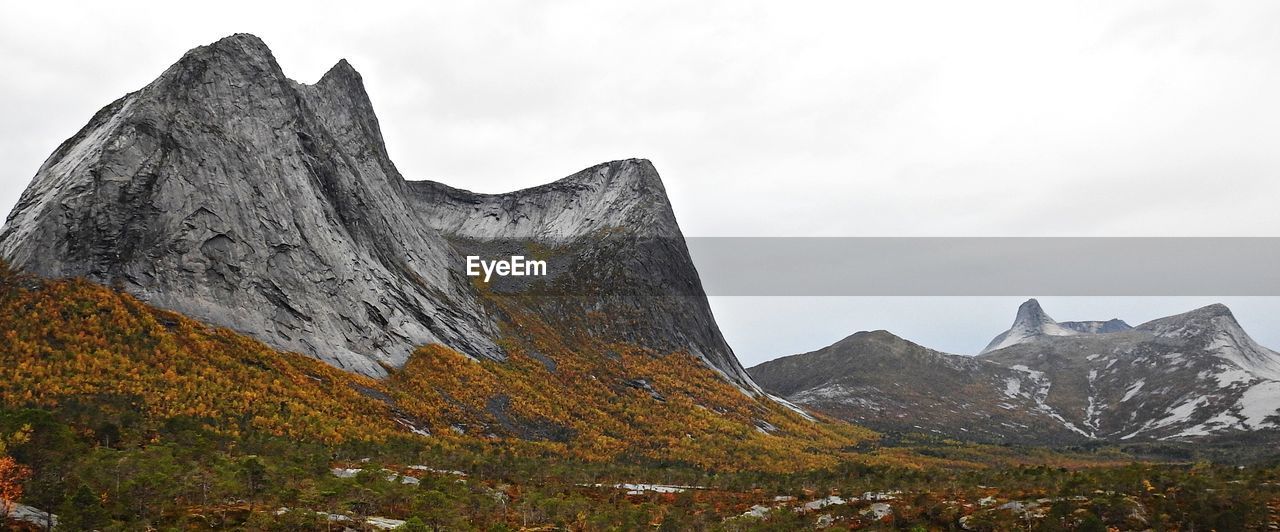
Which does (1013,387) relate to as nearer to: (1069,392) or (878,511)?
(1069,392)

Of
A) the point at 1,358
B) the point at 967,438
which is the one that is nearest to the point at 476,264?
the point at 1,358

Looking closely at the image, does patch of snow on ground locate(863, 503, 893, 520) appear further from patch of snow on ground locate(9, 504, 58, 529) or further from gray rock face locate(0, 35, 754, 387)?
gray rock face locate(0, 35, 754, 387)

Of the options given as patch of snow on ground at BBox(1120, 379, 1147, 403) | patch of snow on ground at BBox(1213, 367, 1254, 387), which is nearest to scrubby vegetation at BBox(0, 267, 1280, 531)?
patch of snow on ground at BBox(1213, 367, 1254, 387)

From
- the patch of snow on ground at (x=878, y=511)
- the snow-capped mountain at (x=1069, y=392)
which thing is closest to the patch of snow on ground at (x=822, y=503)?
the patch of snow on ground at (x=878, y=511)

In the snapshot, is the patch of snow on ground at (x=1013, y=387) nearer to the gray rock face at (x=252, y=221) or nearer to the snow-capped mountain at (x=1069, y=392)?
the snow-capped mountain at (x=1069, y=392)

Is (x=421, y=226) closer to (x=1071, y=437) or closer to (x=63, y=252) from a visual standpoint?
(x=63, y=252)

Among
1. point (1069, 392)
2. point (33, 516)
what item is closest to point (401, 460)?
point (33, 516)
